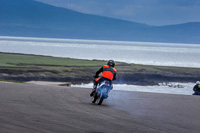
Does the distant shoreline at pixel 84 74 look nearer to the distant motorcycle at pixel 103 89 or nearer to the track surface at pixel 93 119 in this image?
the distant motorcycle at pixel 103 89

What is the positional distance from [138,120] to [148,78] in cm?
5377

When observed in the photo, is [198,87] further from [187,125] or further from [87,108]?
[187,125]

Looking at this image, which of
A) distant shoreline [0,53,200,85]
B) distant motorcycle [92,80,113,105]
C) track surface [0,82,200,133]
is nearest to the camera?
track surface [0,82,200,133]

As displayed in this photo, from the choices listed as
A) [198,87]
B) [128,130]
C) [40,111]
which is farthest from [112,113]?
[198,87]

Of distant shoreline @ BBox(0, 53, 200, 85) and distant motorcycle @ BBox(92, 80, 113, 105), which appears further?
distant shoreline @ BBox(0, 53, 200, 85)

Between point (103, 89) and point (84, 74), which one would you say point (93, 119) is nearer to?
point (103, 89)

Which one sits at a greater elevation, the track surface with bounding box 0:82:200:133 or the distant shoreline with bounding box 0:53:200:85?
the distant shoreline with bounding box 0:53:200:85

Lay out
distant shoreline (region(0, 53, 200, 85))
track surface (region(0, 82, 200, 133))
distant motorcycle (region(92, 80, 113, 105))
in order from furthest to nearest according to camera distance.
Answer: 1. distant shoreline (region(0, 53, 200, 85))
2. distant motorcycle (region(92, 80, 113, 105))
3. track surface (region(0, 82, 200, 133))

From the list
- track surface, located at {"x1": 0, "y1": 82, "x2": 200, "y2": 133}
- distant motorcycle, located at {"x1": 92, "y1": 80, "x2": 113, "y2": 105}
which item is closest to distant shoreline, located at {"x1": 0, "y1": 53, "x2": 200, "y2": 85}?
distant motorcycle, located at {"x1": 92, "y1": 80, "x2": 113, "y2": 105}

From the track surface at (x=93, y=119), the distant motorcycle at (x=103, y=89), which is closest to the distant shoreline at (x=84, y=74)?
the distant motorcycle at (x=103, y=89)

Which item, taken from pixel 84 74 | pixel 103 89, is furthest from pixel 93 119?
pixel 84 74

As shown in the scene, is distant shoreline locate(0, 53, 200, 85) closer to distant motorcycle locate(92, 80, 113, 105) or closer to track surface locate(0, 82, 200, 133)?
distant motorcycle locate(92, 80, 113, 105)

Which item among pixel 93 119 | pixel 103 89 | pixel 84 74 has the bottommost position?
pixel 93 119

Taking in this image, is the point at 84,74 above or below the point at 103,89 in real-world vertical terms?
above
